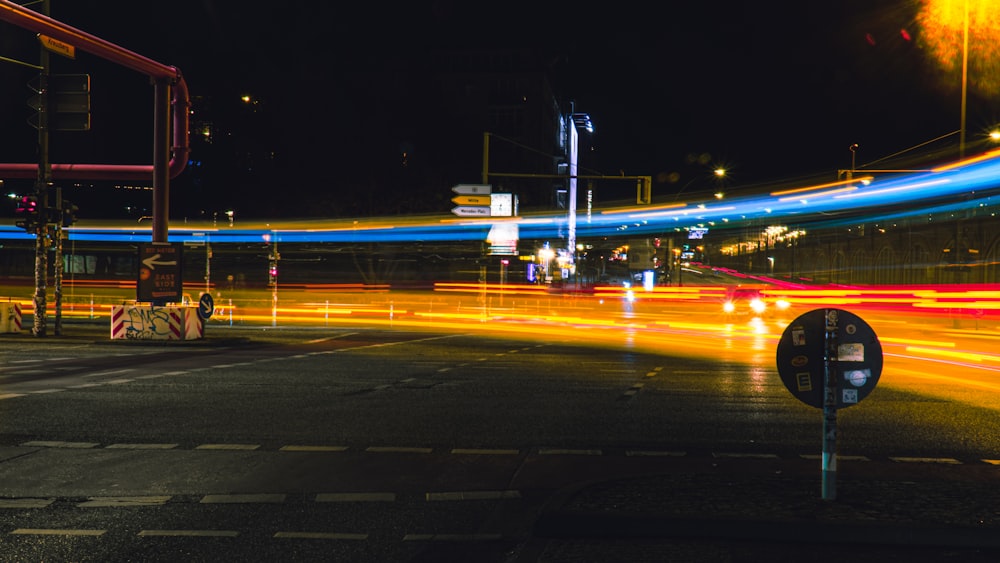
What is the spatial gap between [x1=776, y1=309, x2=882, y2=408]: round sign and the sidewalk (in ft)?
2.56

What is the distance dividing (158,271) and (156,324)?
1585 millimetres

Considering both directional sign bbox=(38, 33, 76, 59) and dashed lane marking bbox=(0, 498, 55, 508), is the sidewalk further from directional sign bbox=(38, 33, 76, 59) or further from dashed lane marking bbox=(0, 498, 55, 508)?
directional sign bbox=(38, 33, 76, 59)

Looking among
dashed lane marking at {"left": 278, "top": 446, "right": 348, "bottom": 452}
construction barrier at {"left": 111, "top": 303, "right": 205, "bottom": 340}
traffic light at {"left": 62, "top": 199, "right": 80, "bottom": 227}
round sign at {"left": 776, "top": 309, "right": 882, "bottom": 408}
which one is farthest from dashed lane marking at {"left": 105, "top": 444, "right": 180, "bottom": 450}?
traffic light at {"left": 62, "top": 199, "right": 80, "bottom": 227}

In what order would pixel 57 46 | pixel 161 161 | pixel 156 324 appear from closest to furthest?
pixel 57 46
pixel 161 161
pixel 156 324

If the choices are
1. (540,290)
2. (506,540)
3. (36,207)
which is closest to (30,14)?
(36,207)

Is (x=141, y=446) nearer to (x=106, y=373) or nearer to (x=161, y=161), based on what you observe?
(x=106, y=373)

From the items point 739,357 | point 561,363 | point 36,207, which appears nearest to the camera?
point 561,363

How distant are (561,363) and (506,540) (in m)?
13.1

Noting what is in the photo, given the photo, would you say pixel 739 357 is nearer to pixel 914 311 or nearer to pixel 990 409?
pixel 990 409

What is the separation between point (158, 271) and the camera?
23.3 metres

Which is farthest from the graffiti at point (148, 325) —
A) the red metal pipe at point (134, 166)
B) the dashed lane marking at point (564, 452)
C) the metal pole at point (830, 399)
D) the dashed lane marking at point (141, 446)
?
the metal pole at point (830, 399)

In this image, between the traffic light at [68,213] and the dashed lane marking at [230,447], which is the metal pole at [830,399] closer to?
the dashed lane marking at [230,447]

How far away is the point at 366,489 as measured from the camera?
7148mm

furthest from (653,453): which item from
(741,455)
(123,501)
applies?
(123,501)
